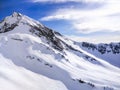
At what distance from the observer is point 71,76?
3666 inches

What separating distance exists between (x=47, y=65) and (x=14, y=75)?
2158 centimetres

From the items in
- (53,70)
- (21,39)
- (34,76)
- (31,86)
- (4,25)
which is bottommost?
(31,86)

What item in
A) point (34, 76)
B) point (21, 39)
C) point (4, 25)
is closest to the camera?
point (34, 76)

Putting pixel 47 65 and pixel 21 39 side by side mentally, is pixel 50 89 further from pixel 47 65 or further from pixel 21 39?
pixel 21 39

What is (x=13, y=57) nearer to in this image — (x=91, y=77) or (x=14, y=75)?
(x=14, y=75)

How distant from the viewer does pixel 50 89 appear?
263ft

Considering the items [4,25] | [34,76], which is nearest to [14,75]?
[34,76]

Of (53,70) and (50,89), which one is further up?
(53,70)

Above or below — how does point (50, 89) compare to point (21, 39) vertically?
below

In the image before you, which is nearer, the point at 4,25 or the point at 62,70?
the point at 62,70

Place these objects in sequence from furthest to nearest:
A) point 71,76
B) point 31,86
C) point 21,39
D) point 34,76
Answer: point 21,39 < point 71,76 < point 34,76 < point 31,86

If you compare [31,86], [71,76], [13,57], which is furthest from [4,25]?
[31,86]

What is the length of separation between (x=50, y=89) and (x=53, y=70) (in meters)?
15.9

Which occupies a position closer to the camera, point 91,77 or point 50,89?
point 50,89
